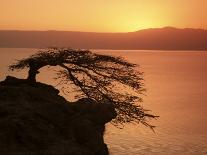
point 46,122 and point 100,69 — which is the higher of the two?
point 100,69

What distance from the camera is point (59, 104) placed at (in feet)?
61.1

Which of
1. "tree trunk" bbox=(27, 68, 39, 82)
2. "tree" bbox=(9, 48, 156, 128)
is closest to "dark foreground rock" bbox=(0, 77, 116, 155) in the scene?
"tree trunk" bbox=(27, 68, 39, 82)

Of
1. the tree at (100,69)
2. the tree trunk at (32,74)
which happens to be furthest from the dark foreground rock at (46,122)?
the tree at (100,69)

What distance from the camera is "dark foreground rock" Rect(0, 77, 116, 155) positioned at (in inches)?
603

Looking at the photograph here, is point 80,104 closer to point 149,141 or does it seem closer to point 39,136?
point 39,136

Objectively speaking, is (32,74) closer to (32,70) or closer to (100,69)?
(32,70)

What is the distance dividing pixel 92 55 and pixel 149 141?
26209 mm

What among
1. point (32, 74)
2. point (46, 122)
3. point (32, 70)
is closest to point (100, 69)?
point (32, 70)

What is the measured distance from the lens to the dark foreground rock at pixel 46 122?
15.3 meters

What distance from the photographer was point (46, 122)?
17047 mm

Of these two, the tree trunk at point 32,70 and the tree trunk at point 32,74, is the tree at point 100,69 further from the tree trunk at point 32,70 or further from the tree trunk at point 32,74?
the tree trunk at point 32,74

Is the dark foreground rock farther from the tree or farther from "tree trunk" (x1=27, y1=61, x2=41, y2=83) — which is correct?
the tree

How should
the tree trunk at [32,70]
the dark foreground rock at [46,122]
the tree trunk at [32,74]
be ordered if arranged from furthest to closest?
the tree trunk at [32,74], the tree trunk at [32,70], the dark foreground rock at [46,122]

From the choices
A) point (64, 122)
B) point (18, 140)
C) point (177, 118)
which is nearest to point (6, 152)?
point (18, 140)
